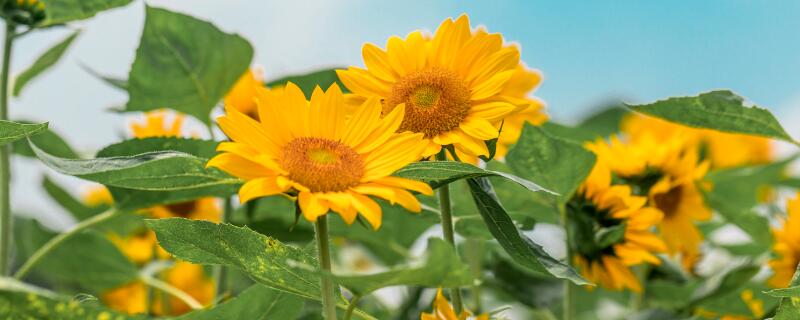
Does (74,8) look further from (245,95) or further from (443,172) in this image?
(443,172)

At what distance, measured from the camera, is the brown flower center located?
0.84m

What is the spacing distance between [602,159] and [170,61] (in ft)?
1.13

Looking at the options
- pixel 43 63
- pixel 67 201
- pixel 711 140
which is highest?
pixel 43 63

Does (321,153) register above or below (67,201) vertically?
above

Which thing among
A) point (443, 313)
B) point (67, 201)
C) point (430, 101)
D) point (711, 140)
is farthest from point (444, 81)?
point (711, 140)

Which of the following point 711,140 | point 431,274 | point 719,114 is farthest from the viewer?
point 711,140

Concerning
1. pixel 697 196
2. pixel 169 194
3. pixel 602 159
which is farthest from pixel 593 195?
pixel 169 194

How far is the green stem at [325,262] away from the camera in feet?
1.37

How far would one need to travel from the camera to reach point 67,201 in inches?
41.9

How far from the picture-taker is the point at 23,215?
4.67 feet

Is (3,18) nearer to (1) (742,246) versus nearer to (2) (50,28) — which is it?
(2) (50,28)

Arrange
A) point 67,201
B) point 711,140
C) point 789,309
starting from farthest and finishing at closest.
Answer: point 711,140
point 67,201
point 789,309

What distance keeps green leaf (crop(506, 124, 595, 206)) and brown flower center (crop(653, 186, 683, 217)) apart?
26 centimetres

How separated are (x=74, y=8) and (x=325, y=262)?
0.37 meters
